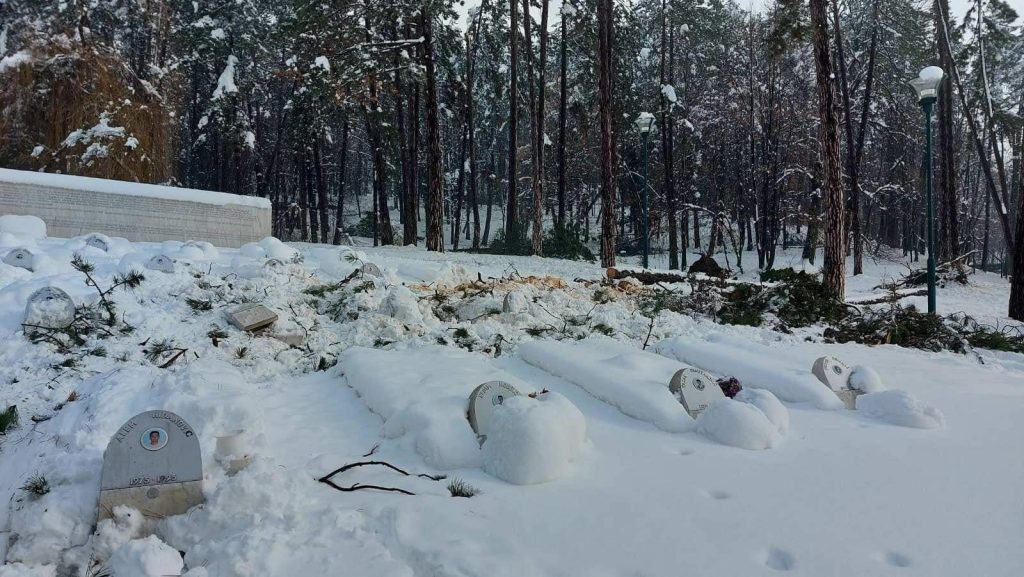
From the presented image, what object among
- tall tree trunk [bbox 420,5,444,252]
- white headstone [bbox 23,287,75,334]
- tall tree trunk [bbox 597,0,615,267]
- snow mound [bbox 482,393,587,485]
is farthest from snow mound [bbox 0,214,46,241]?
tall tree trunk [bbox 597,0,615,267]

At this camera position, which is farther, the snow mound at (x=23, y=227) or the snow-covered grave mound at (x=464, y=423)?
the snow mound at (x=23, y=227)

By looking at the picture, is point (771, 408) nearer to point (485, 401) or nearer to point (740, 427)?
point (740, 427)

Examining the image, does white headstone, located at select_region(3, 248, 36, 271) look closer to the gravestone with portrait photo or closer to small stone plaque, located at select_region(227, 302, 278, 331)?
small stone plaque, located at select_region(227, 302, 278, 331)

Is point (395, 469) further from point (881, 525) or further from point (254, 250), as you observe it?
point (254, 250)

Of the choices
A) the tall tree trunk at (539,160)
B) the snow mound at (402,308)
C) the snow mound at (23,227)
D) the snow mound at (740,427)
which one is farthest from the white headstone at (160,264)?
the tall tree trunk at (539,160)

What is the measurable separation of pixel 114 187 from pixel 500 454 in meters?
11.1

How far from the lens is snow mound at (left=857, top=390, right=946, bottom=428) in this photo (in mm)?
3824

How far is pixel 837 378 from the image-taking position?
15.2ft

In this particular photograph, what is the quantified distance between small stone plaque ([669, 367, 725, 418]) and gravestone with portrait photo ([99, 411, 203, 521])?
3.00m

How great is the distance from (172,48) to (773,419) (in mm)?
30368

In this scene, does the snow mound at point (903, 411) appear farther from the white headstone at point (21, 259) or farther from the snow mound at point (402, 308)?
the white headstone at point (21, 259)

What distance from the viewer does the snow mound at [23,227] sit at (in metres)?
8.57

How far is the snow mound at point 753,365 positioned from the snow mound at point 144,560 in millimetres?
4154

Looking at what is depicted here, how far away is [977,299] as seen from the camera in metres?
14.5
